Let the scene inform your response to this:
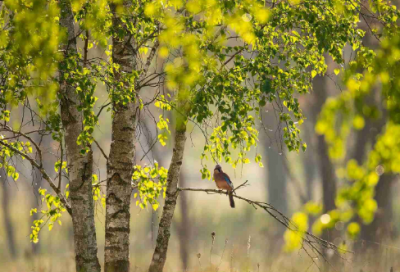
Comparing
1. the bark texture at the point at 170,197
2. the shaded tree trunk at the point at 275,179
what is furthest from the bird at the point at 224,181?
the shaded tree trunk at the point at 275,179

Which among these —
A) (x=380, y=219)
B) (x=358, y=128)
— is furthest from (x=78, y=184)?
(x=380, y=219)

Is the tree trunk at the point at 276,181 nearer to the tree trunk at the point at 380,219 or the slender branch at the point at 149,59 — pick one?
the tree trunk at the point at 380,219

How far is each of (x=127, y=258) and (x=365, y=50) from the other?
4342 millimetres

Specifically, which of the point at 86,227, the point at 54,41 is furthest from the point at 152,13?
the point at 86,227

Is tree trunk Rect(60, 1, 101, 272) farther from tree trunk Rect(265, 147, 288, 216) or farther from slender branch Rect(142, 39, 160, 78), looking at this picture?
tree trunk Rect(265, 147, 288, 216)

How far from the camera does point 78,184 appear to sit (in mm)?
6977

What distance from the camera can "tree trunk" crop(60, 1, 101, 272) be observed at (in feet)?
22.9

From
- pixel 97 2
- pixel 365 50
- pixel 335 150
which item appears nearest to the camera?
pixel 335 150

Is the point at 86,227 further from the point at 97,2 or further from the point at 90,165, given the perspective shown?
the point at 97,2

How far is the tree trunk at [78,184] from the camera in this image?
22.9 feet

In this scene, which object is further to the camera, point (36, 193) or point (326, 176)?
point (36, 193)

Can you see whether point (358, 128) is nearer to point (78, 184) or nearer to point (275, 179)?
point (78, 184)

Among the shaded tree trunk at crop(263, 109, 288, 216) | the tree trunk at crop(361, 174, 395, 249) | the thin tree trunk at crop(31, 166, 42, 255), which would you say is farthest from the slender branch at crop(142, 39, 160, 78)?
the shaded tree trunk at crop(263, 109, 288, 216)

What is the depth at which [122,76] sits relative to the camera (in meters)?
6.86
